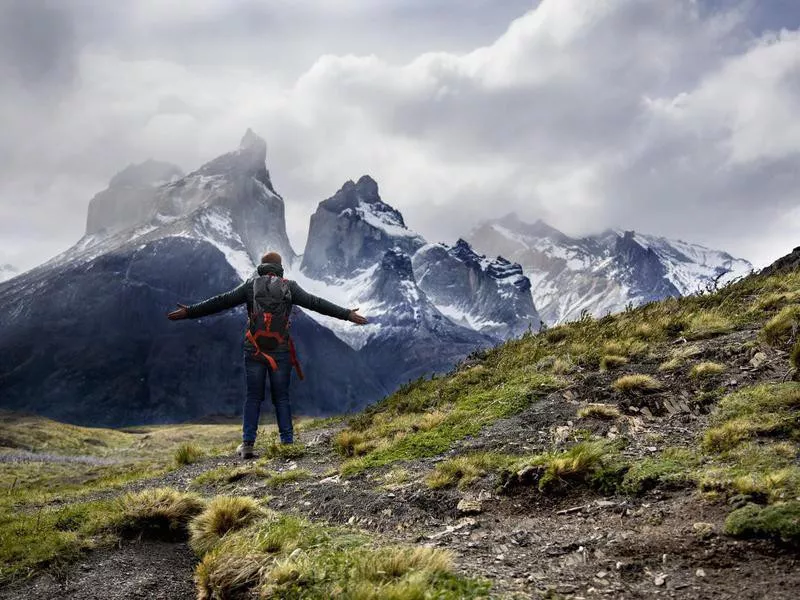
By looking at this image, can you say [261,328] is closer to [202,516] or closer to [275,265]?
[275,265]

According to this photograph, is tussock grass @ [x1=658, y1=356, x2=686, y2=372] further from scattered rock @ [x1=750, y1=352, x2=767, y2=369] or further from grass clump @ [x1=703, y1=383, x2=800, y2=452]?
grass clump @ [x1=703, y1=383, x2=800, y2=452]

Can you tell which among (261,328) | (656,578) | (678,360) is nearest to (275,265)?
(261,328)

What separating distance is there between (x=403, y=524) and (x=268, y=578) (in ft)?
7.53

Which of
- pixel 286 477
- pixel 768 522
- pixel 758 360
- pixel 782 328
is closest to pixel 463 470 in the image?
pixel 286 477

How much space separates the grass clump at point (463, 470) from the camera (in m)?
8.27

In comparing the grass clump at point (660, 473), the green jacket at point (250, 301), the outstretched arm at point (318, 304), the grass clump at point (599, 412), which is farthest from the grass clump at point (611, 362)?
the green jacket at point (250, 301)

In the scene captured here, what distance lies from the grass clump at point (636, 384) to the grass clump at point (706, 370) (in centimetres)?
70

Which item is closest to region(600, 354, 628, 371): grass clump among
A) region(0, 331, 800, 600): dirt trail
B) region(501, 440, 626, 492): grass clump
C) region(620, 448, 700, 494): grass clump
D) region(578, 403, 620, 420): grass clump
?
region(0, 331, 800, 600): dirt trail

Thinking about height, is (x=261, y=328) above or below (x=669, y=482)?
above

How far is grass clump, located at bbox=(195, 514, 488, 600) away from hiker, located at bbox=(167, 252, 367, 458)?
8599 mm

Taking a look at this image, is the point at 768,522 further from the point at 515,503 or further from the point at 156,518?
the point at 156,518

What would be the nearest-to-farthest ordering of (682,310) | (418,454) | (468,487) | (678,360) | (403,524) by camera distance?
(403,524)
(468,487)
(418,454)
(678,360)
(682,310)

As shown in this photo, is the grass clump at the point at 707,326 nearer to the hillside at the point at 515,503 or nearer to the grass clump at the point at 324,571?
the hillside at the point at 515,503

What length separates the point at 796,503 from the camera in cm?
531
